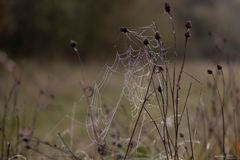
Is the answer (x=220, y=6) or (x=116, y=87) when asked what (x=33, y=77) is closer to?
(x=116, y=87)

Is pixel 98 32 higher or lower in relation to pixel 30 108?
higher

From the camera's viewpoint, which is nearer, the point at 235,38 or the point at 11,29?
the point at 11,29

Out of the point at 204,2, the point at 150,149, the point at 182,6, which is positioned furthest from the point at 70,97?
the point at 204,2

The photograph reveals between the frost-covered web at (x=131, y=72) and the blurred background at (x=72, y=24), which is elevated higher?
the blurred background at (x=72, y=24)

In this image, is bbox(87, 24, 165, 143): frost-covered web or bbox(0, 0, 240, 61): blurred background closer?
bbox(87, 24, 165, 143): frost-covered web

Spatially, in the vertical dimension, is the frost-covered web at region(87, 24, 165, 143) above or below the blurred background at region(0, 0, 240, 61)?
below

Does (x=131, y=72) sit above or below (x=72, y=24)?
below

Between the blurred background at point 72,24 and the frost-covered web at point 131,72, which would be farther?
the blurred background at point 72,24

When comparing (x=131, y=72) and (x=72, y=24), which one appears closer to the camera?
(x=131, y=72)
